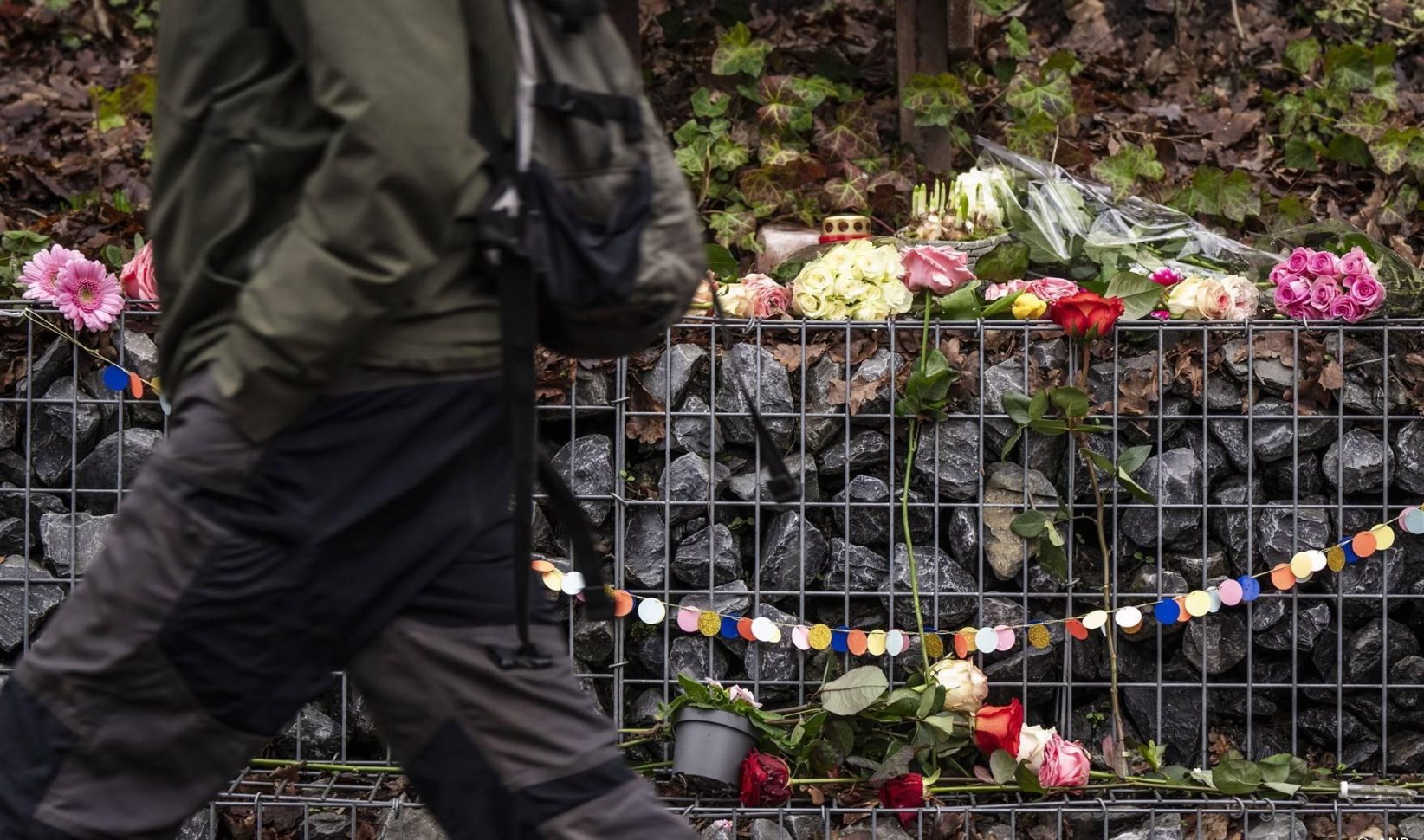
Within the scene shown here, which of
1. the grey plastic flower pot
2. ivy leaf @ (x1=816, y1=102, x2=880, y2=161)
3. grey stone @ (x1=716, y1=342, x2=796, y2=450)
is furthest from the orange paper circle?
ivy leaf @ (x1=816, y1=102, x2=880, y2=161)

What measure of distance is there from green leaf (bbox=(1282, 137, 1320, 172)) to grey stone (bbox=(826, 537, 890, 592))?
263 cm

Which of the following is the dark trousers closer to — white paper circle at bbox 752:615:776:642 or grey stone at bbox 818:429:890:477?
white paper circle at bbox 752:615:776:642

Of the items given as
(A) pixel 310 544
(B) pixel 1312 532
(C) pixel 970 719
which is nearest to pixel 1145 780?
(C) pixel 970 719

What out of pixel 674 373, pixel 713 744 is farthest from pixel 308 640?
pixel 674 373

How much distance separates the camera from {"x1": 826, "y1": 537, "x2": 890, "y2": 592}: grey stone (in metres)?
3.44

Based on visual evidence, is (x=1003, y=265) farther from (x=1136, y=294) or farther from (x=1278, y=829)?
(x=1278, y=829)

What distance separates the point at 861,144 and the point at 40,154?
3.04m

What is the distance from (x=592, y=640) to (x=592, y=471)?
0.38 meters

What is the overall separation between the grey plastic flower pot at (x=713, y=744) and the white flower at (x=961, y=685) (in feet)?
1.39

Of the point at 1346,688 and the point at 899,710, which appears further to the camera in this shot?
the point at 1346,688

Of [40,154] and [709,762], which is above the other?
[40,154]

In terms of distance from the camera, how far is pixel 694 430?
3.48 meters

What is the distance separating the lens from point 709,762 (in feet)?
10.4

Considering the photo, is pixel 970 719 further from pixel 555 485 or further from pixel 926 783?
pixel 555 485
